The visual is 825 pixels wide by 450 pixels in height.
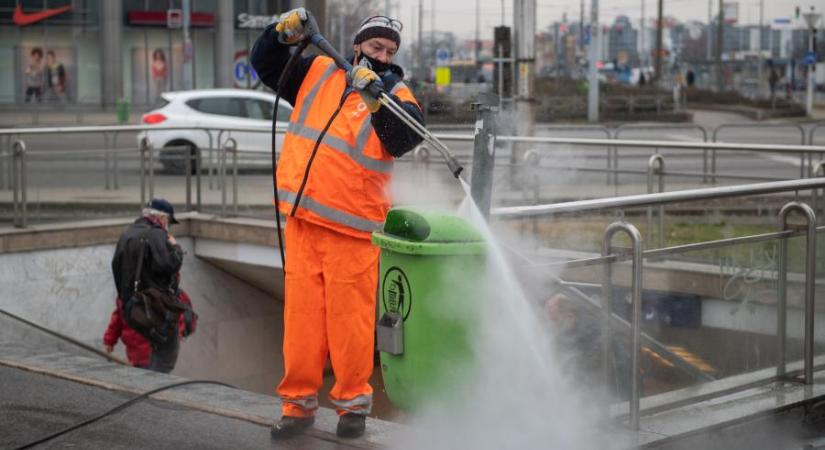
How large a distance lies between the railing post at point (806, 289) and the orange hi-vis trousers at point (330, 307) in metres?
2.11

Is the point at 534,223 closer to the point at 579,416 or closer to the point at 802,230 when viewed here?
the point at 579,416

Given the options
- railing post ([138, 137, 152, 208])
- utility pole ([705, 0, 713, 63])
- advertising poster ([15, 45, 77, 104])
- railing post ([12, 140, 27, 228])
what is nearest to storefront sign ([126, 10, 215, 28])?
advertising poster ([15, 45, 77, 104])

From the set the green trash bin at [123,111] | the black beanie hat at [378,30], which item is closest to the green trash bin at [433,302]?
the black beanie hat at [378,30]

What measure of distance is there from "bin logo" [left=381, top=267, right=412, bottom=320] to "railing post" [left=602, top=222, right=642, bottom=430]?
35.8 inches

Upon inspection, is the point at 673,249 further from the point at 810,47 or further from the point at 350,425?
the point at 810,47

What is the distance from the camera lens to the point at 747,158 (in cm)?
1275

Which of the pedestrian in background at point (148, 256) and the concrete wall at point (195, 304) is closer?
the pedestrian in background at point (148, 256)

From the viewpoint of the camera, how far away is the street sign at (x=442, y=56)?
3173cm

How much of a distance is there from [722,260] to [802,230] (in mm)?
465

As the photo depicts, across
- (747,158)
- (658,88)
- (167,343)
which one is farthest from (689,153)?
(658,88)

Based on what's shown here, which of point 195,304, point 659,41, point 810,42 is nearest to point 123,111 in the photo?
point 810,42

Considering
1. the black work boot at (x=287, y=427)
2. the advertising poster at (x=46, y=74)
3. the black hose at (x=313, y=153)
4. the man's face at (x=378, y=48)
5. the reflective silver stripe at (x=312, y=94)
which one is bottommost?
the black work boot at (x=287, y=427)

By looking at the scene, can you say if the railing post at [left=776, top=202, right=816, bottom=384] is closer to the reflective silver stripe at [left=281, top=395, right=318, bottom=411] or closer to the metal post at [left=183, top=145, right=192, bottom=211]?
the reflective silver stripe at [left=281, top=395, right=318, bottom=411]

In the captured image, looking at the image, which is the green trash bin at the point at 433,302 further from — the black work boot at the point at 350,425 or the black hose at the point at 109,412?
the black hose at the point at 109,412
